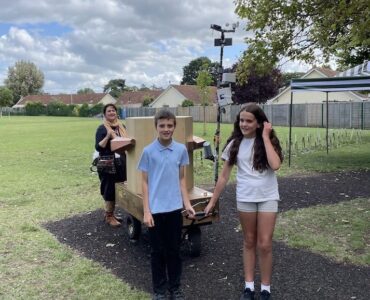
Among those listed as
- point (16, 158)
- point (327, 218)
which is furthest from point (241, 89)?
point (327, 218)

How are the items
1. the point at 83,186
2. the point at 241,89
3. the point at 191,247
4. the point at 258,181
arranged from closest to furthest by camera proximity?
the point at 258,181, the point at 191,247, the point at 83,186, the point at 241,89

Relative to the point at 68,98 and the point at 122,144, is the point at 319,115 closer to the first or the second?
the point at 122,144

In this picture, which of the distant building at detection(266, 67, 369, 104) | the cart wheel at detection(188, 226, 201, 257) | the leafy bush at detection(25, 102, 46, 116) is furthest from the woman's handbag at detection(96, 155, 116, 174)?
the leafy bush at detection(25, 102, 46, 116)

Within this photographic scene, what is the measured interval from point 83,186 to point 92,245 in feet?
15.2

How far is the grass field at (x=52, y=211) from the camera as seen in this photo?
184 inches

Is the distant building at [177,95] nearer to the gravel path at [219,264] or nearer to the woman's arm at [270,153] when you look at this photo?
the gravel path at [219,264]

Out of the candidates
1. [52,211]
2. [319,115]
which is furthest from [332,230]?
[319,115]

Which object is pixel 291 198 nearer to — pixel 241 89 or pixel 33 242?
pixel 33 242

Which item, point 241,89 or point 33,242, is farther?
point 241,89

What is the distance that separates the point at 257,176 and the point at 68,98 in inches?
4757

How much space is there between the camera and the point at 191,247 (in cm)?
536

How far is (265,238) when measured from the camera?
3.97 metres

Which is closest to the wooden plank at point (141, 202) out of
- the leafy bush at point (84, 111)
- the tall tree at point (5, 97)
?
the leafy bush at point (84, 111)

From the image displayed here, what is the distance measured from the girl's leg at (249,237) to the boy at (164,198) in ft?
1.56
